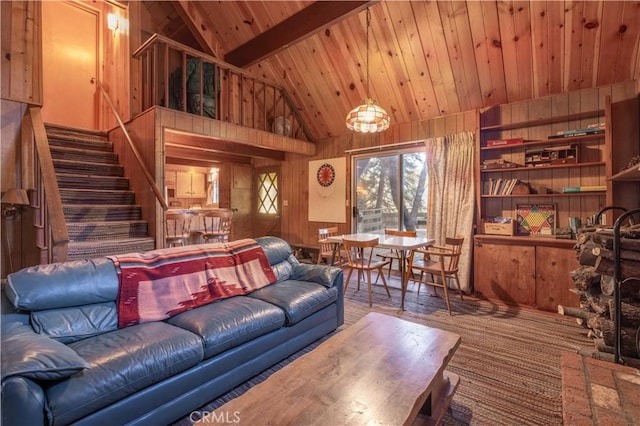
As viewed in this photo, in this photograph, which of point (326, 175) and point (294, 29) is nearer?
point (294, 29)

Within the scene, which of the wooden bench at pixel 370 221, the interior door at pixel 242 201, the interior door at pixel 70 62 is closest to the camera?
the interior door at pixel 70 62

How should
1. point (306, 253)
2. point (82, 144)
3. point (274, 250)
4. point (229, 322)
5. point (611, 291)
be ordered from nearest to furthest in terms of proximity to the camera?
point (229, 322), point (611, 291), point (274, 250), point (82, 144), point (306, 253)

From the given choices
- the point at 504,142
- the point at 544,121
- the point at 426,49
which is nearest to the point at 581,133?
the point at 544,121

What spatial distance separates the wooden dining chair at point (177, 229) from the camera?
4.10 m

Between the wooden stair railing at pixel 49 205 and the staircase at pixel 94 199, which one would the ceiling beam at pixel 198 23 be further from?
the wooden stair railing at pixel 49 205

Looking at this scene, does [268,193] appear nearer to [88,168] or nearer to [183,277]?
[88,168]

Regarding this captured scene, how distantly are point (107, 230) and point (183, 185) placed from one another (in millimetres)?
5027

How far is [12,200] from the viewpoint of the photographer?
9.68 ft

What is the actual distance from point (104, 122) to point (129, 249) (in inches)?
135

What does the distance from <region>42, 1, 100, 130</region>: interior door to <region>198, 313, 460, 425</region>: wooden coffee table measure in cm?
611

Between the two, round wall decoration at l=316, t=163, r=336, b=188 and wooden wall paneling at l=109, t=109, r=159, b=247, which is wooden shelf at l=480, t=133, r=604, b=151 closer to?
round wall decoration at l=316, t=163, r=336, b=188

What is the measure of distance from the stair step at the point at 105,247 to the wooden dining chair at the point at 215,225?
3.35ft

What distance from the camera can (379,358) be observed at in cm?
158

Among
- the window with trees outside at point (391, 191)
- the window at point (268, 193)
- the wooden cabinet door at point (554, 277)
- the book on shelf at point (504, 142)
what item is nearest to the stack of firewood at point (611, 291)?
the wooden cabinet door at point (554, 277)
